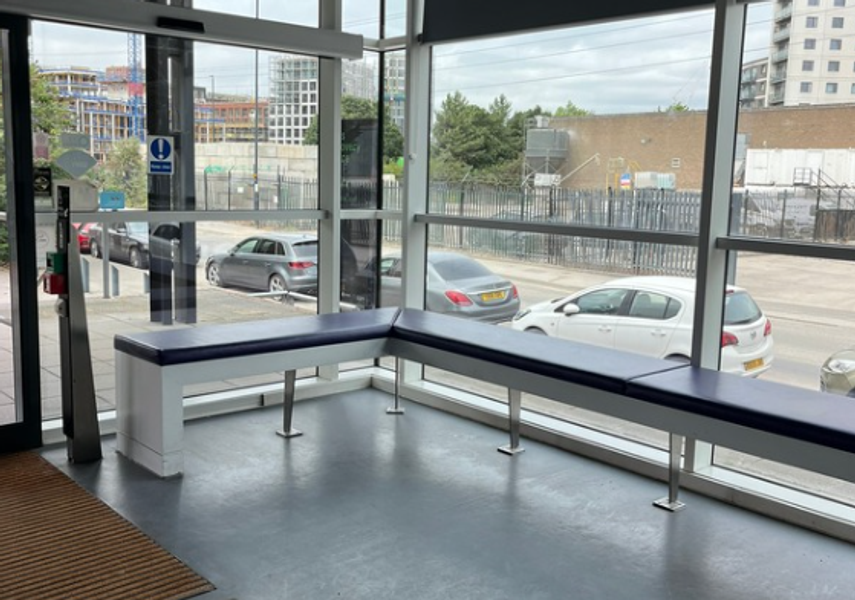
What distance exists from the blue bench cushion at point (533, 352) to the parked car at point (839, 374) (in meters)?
0.63

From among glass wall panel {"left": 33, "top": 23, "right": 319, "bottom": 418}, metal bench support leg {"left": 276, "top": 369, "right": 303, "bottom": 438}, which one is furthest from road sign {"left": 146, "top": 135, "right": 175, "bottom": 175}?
metal bench support leg {"left": 276, "top": 369, "right": 303, "bottom": 438}

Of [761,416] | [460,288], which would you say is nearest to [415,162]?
[460,288]

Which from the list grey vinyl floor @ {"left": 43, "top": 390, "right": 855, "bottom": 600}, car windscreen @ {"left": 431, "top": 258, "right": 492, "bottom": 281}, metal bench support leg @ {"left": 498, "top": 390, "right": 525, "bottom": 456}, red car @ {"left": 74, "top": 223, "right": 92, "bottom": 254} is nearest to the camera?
grey vinyl floor @ {"left": 43, "top": 390, "right": 855, "bottom": 600}

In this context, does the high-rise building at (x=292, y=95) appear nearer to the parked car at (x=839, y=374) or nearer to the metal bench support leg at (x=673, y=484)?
the metal bench support leg at (x=673, y=484)

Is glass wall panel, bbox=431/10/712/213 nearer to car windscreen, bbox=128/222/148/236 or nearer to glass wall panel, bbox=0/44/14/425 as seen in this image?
car windscreen, bbox=128/222/148/236

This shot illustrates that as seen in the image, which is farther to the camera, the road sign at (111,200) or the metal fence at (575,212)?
the road sign at (111,200)

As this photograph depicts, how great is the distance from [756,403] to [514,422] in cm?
156

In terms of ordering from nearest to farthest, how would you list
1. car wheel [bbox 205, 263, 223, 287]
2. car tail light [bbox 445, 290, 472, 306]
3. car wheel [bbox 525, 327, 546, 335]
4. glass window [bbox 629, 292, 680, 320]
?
1. glass window [bbox 629, 292, 680, 320]
2. car wheel [bbox 525, 327, 546, 335]
3. car wheel [bbox 205, 263, 223, 287]
4. car tail light [bbox 445, 290, 472, 306]

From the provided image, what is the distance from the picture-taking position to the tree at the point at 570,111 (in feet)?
16.0

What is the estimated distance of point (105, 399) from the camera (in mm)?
5051

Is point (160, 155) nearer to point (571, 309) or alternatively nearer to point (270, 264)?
point (270, 264)

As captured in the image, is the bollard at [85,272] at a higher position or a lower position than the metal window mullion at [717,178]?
lower

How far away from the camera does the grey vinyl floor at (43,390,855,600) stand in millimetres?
3277

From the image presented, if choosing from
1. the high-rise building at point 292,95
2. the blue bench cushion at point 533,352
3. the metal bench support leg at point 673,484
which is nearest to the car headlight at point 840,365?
the blue bench cushion at point 533,352
